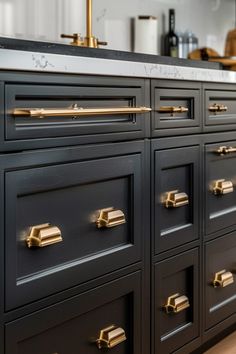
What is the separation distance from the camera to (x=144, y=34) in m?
2.27

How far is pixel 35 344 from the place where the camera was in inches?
46.4

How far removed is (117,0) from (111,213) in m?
1.21

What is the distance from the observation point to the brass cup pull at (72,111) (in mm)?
1086

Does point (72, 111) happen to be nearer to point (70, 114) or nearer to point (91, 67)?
point (70, 114)

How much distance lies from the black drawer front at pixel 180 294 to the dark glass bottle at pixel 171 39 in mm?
1089

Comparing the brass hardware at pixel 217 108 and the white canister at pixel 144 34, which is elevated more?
the white canister at pixel 144 34

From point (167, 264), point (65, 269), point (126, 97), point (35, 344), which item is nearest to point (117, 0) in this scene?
point (126, 97)

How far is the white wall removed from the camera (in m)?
1.84

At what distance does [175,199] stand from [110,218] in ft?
1.06

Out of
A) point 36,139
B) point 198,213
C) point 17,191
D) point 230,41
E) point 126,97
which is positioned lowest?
point 198,213

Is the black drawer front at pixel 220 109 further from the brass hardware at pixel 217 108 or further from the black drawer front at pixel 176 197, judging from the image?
the black drawer front at pixel 176 197

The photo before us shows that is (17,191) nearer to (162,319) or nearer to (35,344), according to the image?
(35,344)

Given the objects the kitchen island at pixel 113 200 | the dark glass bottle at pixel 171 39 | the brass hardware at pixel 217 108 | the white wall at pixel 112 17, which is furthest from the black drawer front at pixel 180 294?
the dark glass bottle at pixel 171 39

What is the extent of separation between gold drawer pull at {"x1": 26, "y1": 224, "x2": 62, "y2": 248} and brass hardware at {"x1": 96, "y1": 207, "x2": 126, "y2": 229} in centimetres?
16
